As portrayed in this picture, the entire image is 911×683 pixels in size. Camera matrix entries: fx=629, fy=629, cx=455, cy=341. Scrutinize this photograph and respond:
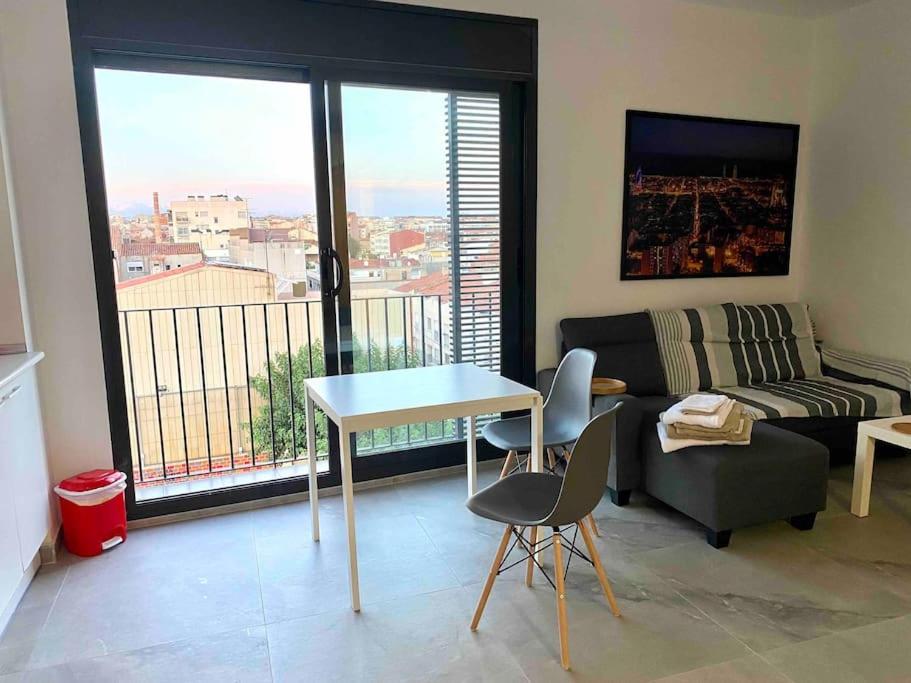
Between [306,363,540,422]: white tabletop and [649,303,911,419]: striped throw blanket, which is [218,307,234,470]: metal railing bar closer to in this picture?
[306,363,540,422]: white tabletop

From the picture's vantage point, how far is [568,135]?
12.0 feet

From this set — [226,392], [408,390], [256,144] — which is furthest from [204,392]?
[408,390]

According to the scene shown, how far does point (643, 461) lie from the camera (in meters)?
3.10

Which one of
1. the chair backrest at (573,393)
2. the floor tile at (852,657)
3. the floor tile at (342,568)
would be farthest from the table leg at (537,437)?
the floor tile at (852,657)

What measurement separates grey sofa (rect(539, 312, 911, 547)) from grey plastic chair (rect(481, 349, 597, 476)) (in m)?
0.29

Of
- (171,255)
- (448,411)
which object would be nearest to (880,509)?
(448,411)

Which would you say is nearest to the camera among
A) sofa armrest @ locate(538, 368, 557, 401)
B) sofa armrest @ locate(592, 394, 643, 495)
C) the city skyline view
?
the city skyline view

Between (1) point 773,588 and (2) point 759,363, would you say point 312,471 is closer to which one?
(1) point 773,588

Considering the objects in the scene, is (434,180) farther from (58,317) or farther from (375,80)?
(58,317)

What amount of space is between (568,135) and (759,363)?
1850 mm

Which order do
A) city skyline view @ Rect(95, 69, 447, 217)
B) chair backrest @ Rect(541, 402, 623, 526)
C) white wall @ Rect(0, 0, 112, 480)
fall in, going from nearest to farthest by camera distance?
chair backrest @ Rect(541, 402, 623, 526) < white wall @ Rect(0, 0, 112, 480) < city skyline view @ Rect(95, 69, 447, 217)

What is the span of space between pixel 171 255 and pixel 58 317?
588mm

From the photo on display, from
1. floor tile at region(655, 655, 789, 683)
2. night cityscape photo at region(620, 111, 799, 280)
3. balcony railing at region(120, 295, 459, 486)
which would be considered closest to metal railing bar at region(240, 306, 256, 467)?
balcony railing at region(120, 295, 459, 486)

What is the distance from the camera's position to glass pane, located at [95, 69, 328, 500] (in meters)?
3.00
